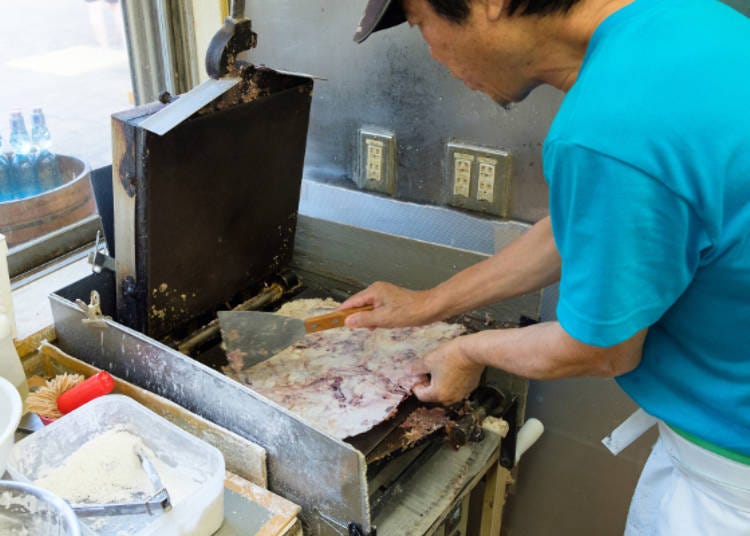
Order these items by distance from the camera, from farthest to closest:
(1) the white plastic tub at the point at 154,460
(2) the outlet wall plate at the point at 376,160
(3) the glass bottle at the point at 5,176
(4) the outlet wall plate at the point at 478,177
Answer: (3) the glass bottle at the point at 5,176, (2) the outlet wall plate at the point at 376,160, (4) the outlet wall plate at the point at 478,177, (1) the white plastic tub at the point at 154,460

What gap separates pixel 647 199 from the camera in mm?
708

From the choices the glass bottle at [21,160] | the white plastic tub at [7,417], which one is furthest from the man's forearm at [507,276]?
the glass bottle at [21,160]

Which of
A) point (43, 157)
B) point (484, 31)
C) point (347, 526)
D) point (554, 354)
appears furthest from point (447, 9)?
point (43, 157)

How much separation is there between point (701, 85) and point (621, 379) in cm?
46

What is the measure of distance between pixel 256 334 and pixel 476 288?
43cm

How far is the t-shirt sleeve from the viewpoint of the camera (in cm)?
71

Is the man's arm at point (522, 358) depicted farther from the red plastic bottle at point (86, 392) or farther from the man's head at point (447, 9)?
the red plastic bottle at point (86, 392)

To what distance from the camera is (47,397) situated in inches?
47.1

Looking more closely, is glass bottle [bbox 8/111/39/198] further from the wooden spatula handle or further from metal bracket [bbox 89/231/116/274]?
the wooden spatula handle

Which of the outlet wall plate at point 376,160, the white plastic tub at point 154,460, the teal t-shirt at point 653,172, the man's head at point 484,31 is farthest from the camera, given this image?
the outlet wall plate at point 376,160

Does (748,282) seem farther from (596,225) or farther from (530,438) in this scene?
(530,438)

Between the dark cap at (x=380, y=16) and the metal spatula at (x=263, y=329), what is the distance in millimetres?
573

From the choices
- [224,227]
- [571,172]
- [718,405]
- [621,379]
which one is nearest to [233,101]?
[224,227]

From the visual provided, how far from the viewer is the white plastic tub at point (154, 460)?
949mm
